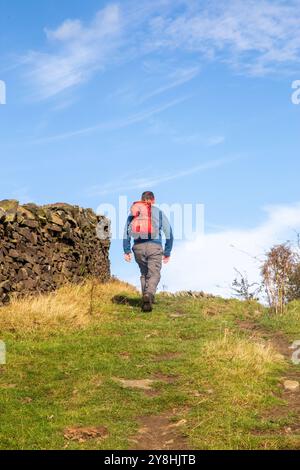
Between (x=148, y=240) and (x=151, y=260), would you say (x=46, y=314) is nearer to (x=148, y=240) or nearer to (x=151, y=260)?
(x=151, y=260)

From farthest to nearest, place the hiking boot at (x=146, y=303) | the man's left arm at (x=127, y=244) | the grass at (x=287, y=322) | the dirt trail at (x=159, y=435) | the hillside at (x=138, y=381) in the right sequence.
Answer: the man's left arm at (x=127, y=244) → the hiking boot at (x=146, y=303) → the grass at (x=287, y=322) → the hillside at (x=138, y=381) → the dirt trail at (x=159, y=435)

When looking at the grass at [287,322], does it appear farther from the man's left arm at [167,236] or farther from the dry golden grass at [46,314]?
the dry golden grass at [46,314]

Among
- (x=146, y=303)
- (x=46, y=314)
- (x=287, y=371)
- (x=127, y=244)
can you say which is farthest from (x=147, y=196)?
(x=287, y=371)

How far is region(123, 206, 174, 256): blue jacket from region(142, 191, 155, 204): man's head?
8.9 inches

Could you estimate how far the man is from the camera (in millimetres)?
14148

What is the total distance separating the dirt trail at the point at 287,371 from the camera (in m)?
7.29

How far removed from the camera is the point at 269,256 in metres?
16.4

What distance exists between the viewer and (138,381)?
8758 mm

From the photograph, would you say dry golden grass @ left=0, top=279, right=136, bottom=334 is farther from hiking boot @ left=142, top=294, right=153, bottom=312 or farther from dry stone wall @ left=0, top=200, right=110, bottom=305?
hiking boot @ left=142, top=294, right=153, bottom=312

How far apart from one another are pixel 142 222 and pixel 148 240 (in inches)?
18.6

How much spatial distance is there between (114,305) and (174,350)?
4.60 metres

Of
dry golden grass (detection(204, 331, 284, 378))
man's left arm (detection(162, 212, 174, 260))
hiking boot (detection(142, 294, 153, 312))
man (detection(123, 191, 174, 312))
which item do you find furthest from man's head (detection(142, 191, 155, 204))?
dry golden grass (detection(204, 331, 284, 378))

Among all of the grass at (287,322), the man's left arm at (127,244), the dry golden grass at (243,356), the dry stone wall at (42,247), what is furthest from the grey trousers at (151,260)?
the dry golden grass at (243,356)
